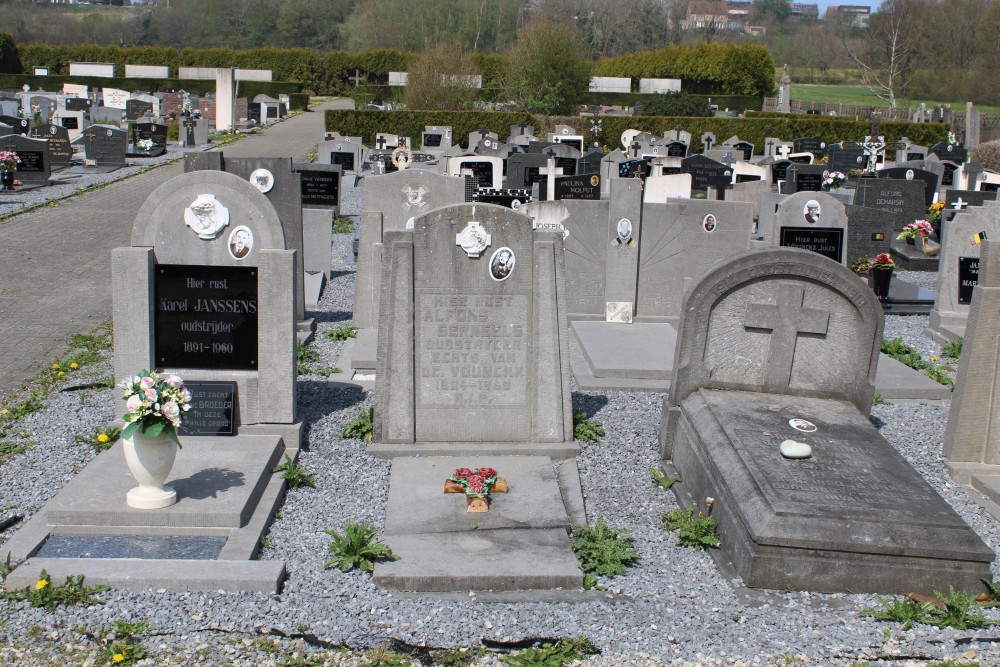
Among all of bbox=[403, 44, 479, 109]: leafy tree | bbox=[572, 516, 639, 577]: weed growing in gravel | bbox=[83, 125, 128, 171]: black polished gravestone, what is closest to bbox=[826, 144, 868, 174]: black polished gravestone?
bbox=[403, 44, 479, 109]: leafy tree

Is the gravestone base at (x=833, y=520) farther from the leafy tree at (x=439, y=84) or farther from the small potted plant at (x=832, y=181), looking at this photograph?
the leafy tree at (x=439, y=84)

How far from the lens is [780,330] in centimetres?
645

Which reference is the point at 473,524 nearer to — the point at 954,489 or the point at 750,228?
the point at 954,489

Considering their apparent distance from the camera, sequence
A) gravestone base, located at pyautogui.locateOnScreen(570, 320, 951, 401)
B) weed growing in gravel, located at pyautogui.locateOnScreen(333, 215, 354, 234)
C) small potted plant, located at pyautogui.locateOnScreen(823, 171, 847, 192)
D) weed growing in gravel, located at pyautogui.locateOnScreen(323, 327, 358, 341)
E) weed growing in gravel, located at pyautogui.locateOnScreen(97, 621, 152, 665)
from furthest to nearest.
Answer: small potted plant, located at pyautogui.locateOnScreen(823, 171, 847, 192) → weed growing in gravel, located at pyautogui.locateOnScreen(333, 215, 354, 234) → weed growing in gravel, located at pyautogui.locateOnScreen(323, 327, 358, 341) → gravestone base, located at pyautogui.locateOnScreen(570, 320, 951, 401) → weed growing in gravel, located at pyautogui.locateOnScreen(97, 621, 152, 665)

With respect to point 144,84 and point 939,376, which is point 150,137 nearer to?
point 939,376

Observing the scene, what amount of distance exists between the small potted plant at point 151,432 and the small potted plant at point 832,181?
51.4ft

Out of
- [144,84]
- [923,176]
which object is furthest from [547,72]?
[923,176]

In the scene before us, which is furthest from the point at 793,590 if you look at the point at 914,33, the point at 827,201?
the point at 914,33

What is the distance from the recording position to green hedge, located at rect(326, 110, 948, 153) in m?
36.0

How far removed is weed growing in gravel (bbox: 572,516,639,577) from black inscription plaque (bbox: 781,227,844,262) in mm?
6764

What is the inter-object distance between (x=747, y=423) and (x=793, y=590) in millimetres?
1238

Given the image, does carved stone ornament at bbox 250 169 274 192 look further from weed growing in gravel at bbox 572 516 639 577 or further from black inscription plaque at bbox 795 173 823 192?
black inscription plaque at bbox 795 173 823 192

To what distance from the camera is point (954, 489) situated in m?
6.49

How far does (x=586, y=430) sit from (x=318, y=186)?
10.7 meters
